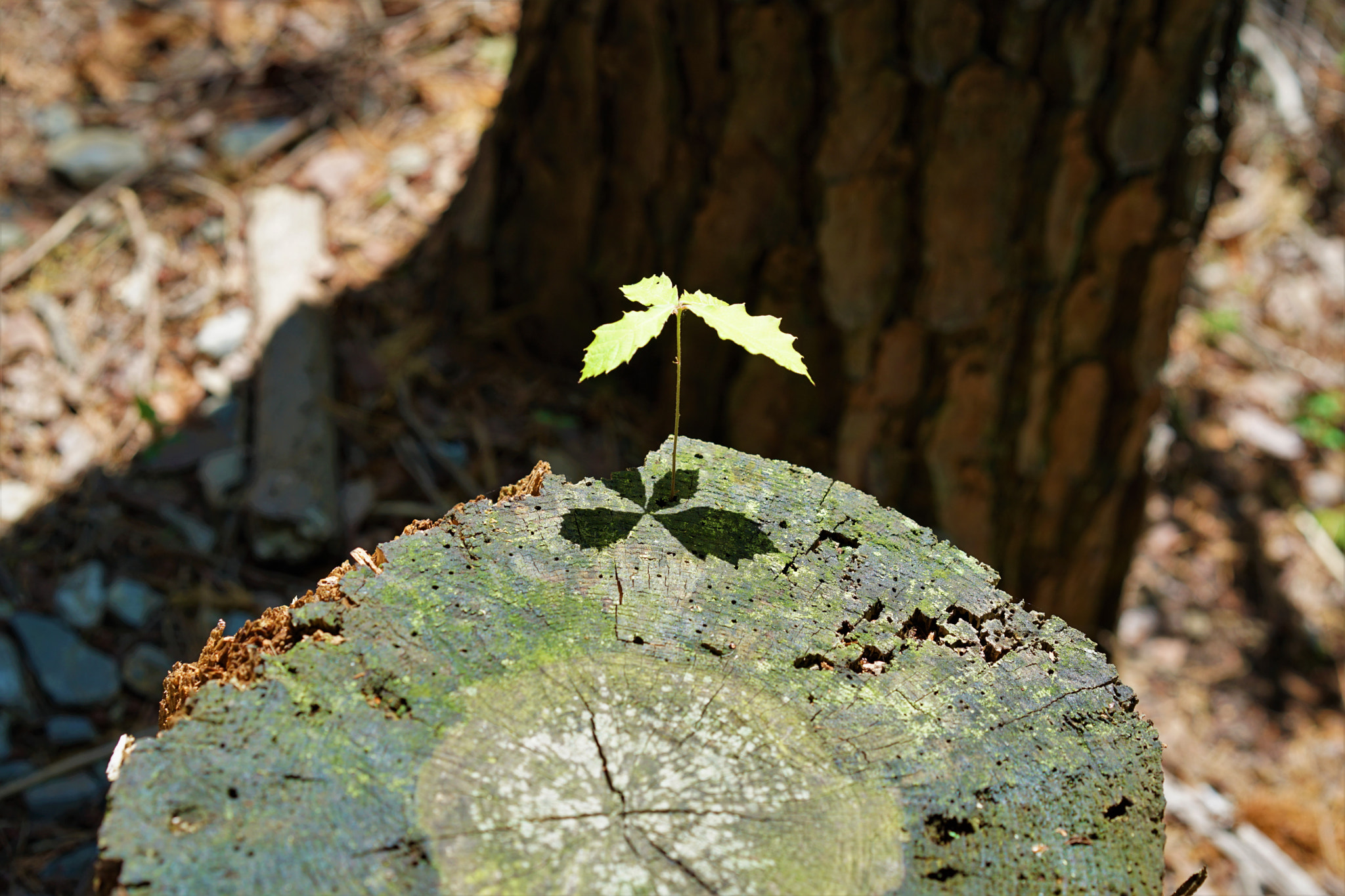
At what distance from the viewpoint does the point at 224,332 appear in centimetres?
320

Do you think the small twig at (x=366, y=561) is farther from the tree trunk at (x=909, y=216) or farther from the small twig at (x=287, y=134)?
the small twig at (x=287, y=134)

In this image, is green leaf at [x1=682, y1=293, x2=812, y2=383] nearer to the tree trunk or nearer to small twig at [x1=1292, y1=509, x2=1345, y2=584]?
the tree trunk

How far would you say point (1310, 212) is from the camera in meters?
4.79

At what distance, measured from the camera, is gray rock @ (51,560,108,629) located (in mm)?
2643

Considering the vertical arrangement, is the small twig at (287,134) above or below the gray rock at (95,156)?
above

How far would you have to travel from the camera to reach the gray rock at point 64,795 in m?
2.38

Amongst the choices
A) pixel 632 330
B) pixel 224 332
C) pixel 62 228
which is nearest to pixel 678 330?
pixel 632 330

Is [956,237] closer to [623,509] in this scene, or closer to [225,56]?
[623,509]

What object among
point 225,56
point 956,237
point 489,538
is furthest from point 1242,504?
point 225,56

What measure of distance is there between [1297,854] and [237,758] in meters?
3.25

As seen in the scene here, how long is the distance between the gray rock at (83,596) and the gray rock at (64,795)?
390mm

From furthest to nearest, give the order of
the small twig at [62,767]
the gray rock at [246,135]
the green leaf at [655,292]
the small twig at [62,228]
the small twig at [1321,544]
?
the small twig at [1321,544] → the gray rock at [246,135] → the small twig at [62,228] → the small twig at [62,767] → the green leaf at [655,292]

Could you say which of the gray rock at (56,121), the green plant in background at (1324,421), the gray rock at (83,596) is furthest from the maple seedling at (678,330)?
the green plant in background at (1324,421)

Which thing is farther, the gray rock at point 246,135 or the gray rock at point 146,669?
the gray rock at point 246,135
